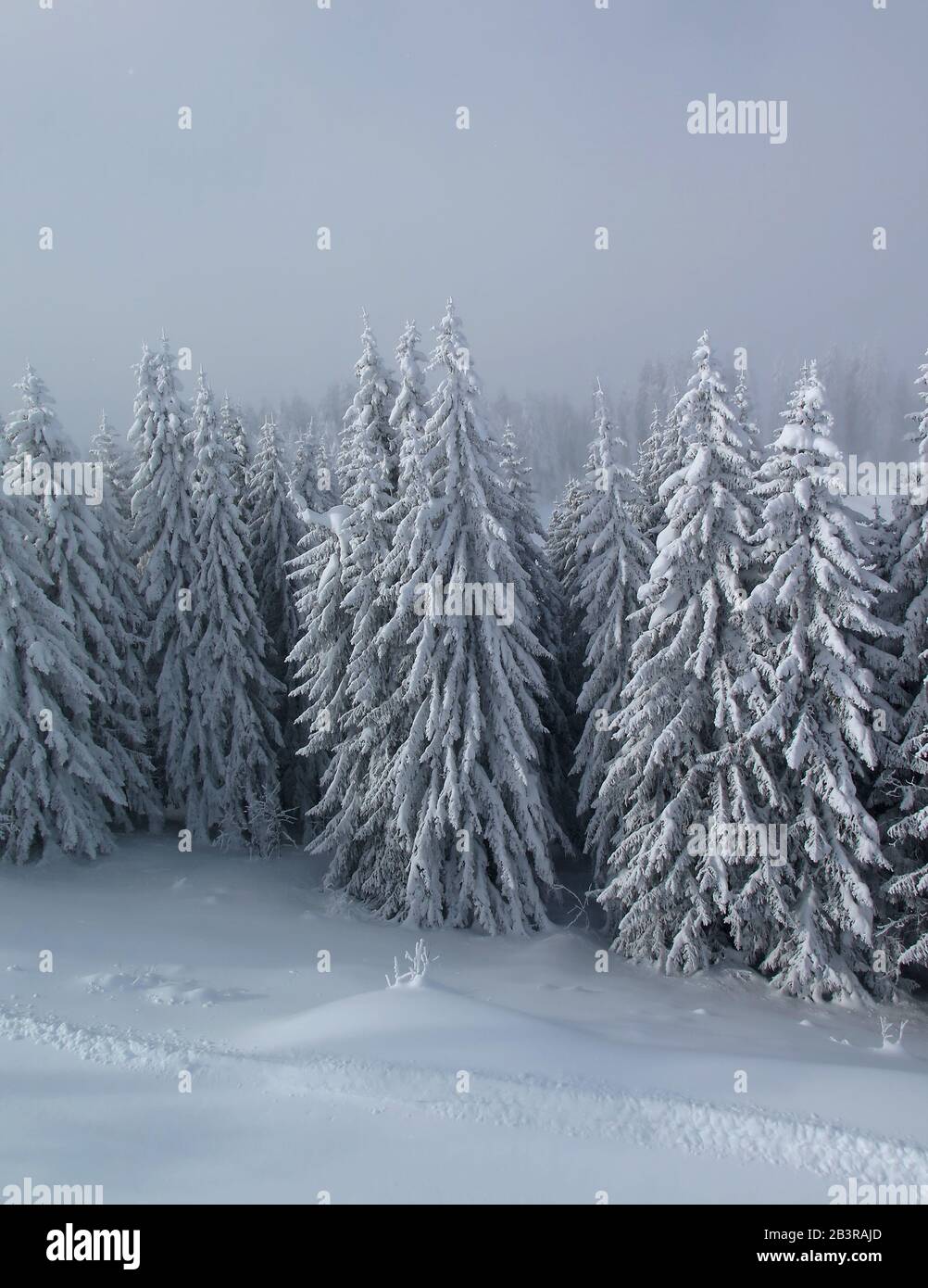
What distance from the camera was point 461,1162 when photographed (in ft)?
26.5

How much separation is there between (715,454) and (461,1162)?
14196mm

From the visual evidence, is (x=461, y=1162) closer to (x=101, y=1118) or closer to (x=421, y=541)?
(x=101, y=1118)

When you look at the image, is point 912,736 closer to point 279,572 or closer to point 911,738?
point 911,738

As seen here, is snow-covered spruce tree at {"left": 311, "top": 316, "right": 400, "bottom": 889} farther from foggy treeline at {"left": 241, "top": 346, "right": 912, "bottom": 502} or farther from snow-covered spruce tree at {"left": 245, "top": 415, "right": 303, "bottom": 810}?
foggy treeline at {"left": 241, "top": 346, "right": 912, "bottom": 502}

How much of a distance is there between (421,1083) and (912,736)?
463 inches

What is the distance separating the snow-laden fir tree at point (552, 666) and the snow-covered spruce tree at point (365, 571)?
14.9ft

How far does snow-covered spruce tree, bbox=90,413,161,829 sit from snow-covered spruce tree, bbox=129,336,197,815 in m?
0.50

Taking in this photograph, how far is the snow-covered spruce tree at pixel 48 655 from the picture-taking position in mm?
19812

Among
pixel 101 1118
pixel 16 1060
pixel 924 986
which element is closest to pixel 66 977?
pixel 16 1060

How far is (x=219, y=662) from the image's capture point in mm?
24719

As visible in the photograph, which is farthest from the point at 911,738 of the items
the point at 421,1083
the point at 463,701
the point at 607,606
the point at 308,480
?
the point at 308,480

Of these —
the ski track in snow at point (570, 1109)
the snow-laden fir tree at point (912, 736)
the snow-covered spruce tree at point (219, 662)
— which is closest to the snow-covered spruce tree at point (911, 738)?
the snow-laden fir tree at point (912, 736)

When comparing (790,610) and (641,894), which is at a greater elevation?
(790,610)
